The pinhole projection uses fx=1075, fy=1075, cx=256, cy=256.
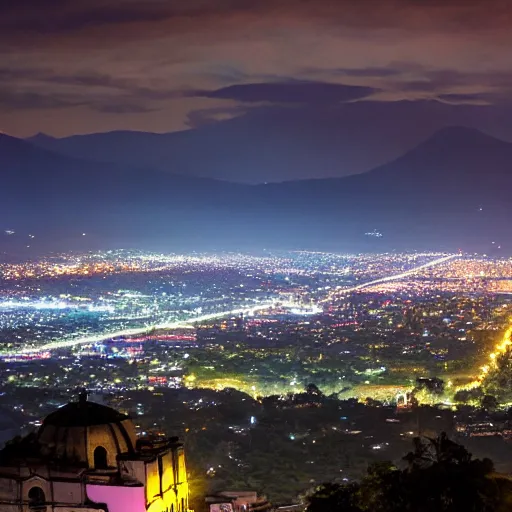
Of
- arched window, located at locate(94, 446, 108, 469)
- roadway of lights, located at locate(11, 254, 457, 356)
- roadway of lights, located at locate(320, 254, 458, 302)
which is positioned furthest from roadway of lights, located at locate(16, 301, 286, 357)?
arched window, located at locate(94, 446, 108, 469)

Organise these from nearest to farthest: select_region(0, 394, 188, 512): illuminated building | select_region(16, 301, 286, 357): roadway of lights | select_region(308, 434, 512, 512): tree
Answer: select_region(0, 394, 188, 512): illuminated building → select_region(308, 434, 512, 512): tree → select_region(16, 301, 286, 357): roadway of lights

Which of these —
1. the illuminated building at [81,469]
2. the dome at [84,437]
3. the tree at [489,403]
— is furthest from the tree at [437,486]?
the tree at [489,403]

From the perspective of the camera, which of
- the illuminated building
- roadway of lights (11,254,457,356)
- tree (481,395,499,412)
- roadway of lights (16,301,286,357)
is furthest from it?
roadway of lights (11,254,457,356)

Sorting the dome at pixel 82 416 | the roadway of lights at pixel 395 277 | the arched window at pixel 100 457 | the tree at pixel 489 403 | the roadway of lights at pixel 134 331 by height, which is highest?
the roadway of lights at pixel 395 277

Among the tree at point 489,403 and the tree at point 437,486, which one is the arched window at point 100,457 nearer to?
the tree at point 437,486

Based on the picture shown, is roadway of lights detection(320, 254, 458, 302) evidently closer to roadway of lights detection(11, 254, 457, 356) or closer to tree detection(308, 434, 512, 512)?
roadway of lights detection(11, 254, 457, 356)

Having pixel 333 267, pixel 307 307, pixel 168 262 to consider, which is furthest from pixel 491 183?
pixel 307 307

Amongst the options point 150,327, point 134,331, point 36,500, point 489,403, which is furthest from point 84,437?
point 150,327

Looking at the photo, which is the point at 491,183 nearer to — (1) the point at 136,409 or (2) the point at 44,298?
(2) the point at 44,298

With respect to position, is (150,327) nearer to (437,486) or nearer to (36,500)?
(36,500)
